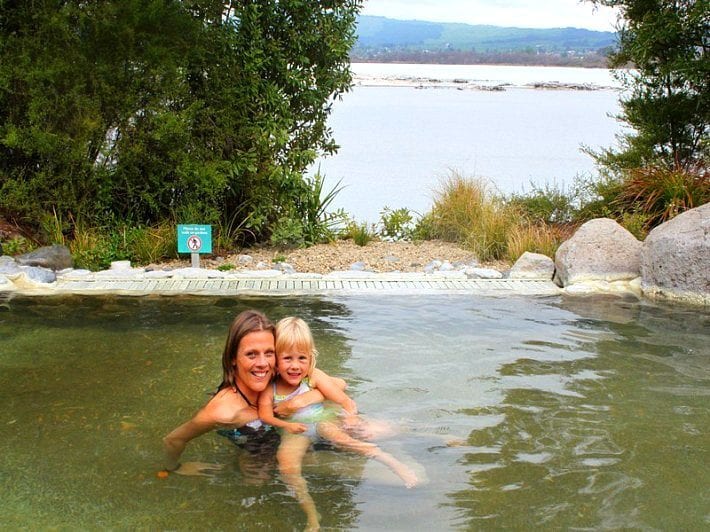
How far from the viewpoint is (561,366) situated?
606 cm

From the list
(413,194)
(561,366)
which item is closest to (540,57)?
(413,194)

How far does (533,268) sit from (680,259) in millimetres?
1507

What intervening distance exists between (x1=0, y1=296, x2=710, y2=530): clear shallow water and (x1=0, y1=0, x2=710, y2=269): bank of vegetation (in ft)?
6.27

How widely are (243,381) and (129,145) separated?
5196 millimetres

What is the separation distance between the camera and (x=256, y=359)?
4.52 metres

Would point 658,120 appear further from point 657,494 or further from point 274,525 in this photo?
point 274,525

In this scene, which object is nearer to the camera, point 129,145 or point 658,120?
point 129,145

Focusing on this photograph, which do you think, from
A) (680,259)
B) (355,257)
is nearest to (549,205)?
(355,257)

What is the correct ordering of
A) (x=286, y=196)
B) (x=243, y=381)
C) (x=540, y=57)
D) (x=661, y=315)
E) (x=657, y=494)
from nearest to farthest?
(x=657, y=494)
(x=243, y=381)
(x=661, y=315)
(x=286, y=196)
(x=540, y=57)

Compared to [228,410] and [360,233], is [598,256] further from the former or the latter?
[228,410]

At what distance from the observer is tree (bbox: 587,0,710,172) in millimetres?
9953

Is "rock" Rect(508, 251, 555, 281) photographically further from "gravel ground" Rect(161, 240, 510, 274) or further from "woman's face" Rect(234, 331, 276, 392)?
"woman's face" Rect(234, 331, 276, 392)

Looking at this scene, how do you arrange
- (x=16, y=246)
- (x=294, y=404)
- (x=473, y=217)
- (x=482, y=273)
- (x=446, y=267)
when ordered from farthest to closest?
(x=473, y=217) < (x=446, y=267) < (x=16, y=246) < (x=482, y=273) < (x=294, y=404)

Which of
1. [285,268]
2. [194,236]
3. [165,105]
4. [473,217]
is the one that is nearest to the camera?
[194,236]
